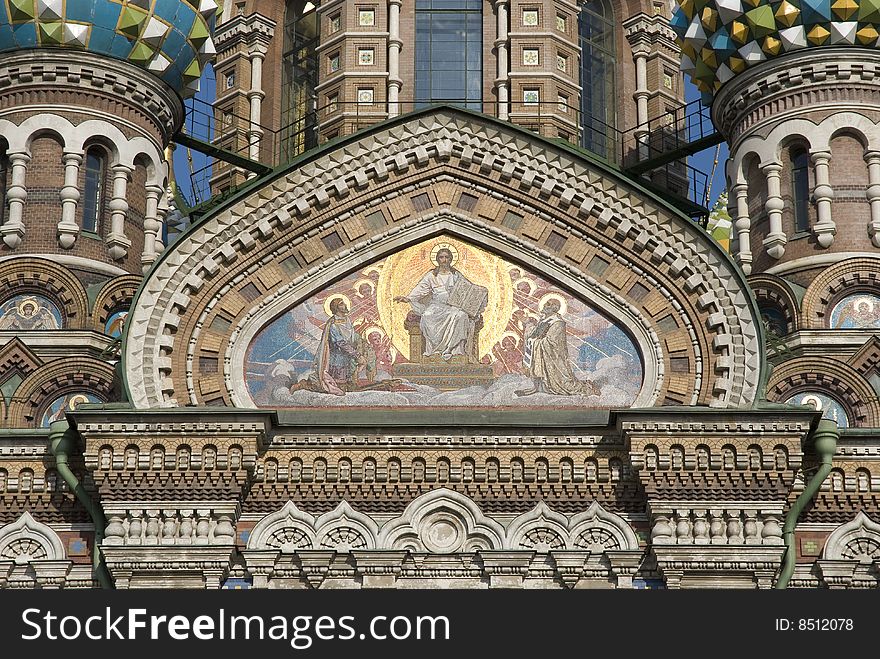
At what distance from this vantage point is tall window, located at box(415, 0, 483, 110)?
24688 mm

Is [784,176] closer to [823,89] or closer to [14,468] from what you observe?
[823,89]

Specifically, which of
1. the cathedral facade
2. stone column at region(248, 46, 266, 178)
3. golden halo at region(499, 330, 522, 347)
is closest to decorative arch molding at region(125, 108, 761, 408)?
the cathedral facade

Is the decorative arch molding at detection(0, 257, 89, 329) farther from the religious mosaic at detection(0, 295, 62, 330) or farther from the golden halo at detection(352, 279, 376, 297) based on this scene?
the golden halo at detection(352, 279, 376, 297)

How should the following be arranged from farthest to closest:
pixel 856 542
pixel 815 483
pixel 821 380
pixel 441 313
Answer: pixel 821 380, pixel 441 313, pixel 856 542, pixel 815 483

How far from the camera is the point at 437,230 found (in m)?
20.2

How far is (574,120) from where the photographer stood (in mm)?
24203

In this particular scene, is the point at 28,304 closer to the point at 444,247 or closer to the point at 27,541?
the point at 27,541

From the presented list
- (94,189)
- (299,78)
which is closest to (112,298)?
(94,189)

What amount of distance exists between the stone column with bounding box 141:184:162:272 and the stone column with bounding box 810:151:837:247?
589 cm

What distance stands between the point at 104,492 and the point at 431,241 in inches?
139

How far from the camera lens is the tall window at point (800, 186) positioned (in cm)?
2166

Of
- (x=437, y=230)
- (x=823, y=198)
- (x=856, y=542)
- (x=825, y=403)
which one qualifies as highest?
(x=823, y=198)

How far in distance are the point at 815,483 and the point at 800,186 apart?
3836 millimetres
